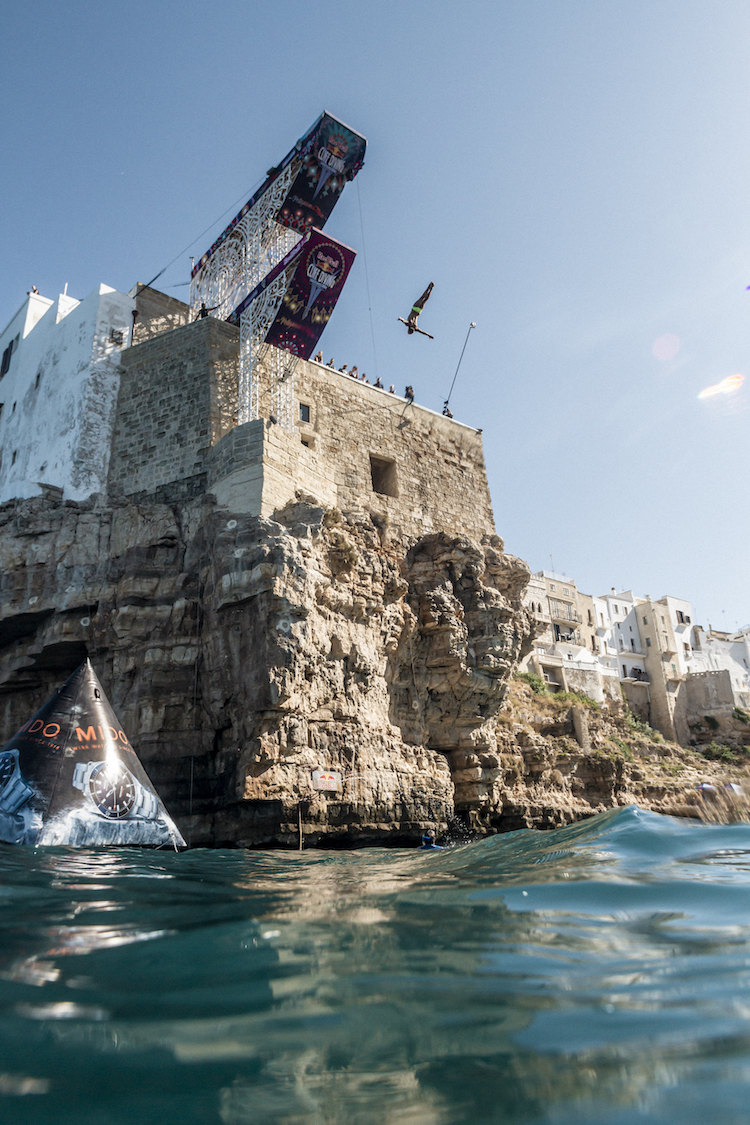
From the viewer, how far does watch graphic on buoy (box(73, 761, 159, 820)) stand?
8.52 metres

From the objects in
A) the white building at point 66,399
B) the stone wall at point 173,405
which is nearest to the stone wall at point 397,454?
the stone wall at point 173,405

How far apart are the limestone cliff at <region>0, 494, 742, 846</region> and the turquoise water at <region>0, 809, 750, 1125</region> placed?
8.75 metres

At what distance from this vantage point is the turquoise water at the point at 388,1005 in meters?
1.86

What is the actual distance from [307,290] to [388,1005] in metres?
17.6

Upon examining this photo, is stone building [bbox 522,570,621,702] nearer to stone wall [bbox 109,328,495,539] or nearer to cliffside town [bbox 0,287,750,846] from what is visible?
cliffside town [bbox 0,287,750,846]

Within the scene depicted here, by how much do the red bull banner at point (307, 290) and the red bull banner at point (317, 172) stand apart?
0.88m

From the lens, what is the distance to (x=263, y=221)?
18.8 m

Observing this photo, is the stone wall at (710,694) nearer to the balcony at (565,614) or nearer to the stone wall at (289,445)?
the balcony at (565,614)

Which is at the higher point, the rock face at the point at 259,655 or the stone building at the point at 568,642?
the stone building at the point at 568,642

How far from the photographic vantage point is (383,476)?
21406 mm

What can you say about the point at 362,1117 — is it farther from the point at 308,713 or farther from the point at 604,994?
the point at 308,713

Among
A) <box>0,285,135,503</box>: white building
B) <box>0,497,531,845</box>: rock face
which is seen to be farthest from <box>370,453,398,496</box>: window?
<box>0,285,135,503</box>: white building

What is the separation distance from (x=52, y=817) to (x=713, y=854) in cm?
651

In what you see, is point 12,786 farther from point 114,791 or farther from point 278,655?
point 278,655
